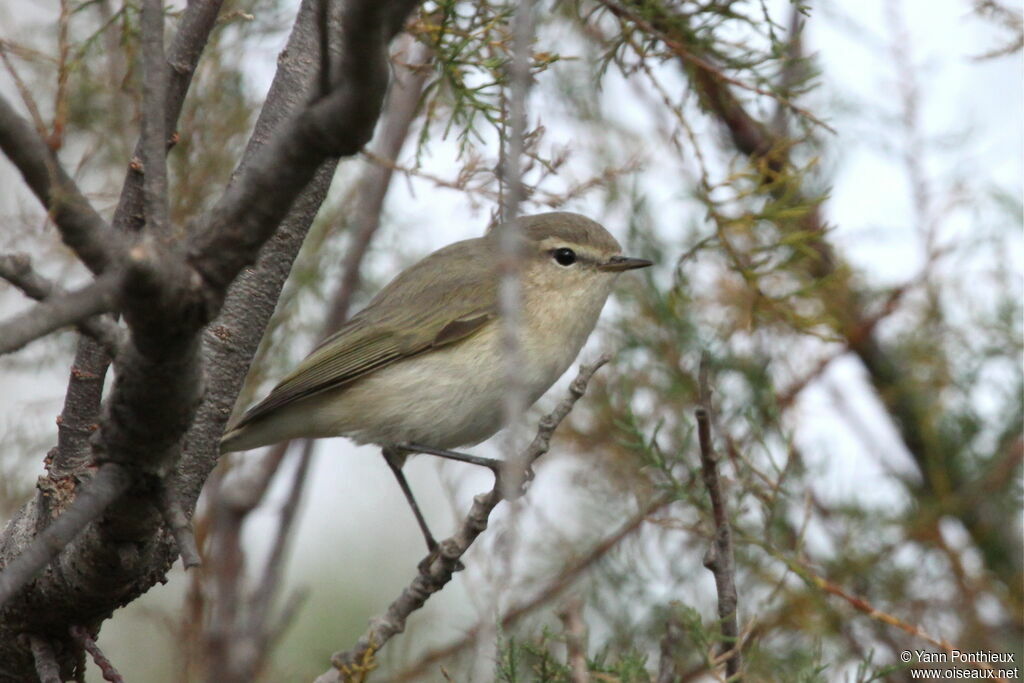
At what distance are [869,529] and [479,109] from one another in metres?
1.90

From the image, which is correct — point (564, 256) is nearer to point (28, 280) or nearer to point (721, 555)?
point (721, 555)

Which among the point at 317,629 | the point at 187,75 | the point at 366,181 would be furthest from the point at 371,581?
the point at 187,75

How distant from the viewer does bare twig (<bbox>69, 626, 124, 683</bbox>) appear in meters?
2.18

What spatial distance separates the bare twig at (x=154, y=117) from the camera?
1.40 m

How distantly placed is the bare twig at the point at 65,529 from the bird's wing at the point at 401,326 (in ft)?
6.24

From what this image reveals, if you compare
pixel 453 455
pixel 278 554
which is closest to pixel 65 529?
pixel 278 554

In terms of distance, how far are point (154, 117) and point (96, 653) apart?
1307 mm

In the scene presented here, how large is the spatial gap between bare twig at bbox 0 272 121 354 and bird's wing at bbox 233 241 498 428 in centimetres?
240

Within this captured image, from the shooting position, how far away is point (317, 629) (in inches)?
205

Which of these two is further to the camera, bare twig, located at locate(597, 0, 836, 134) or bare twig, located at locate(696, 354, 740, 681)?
bare twig, located at locate(597, 0, 836, 134)

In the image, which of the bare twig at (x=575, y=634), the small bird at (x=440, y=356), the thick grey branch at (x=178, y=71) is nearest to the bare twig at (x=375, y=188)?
the small bird at (x=440, y=356)

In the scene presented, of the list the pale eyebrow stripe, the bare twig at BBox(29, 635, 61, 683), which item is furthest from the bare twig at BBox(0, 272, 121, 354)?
the pale eyebrow stripe

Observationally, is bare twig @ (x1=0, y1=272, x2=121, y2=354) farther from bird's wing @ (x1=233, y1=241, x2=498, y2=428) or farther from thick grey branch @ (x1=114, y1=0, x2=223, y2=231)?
bird's wing @ (x1=233, y1=241, x2=498, y2=428)

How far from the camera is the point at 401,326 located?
3975mm
